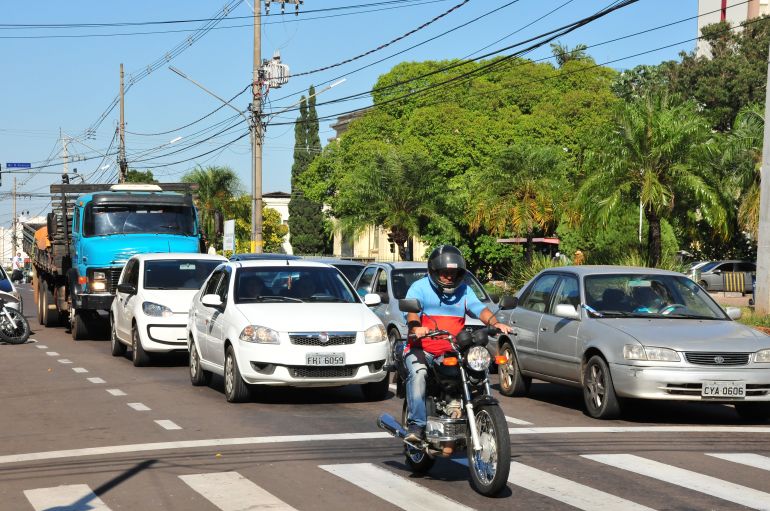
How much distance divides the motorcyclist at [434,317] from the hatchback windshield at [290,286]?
234 inches

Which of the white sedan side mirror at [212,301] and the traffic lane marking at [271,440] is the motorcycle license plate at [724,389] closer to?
the traffic lane marking at [271,440]

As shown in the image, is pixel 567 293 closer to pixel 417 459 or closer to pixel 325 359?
pixel 325 359

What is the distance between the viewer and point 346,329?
13766 mm

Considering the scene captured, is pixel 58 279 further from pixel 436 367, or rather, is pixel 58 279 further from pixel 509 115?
pixel 509 115

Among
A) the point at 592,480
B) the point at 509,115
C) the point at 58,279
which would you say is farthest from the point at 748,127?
the point at 592,480

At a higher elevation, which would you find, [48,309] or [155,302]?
[155,302]

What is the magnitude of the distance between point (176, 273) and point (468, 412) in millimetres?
12578

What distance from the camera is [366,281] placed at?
2006 cm

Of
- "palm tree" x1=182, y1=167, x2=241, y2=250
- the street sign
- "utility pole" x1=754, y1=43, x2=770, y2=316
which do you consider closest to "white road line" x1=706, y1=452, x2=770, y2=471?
"utility pole" x1=754, y1=43, x2=770, y2=316

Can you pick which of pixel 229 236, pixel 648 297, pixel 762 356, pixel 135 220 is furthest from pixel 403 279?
pixel 229 236

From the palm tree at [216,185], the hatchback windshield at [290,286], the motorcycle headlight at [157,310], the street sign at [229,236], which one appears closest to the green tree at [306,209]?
the palm tree at [216,185]

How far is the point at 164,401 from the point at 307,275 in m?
2.40

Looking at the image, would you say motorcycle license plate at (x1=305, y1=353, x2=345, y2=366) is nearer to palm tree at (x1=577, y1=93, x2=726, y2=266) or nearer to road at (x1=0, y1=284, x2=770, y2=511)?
road at (x1=0, y1=284, x2=770, y2=511)

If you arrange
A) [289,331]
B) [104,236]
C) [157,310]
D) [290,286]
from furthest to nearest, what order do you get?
[104,236], [157,310], [290,286], [289,331]
